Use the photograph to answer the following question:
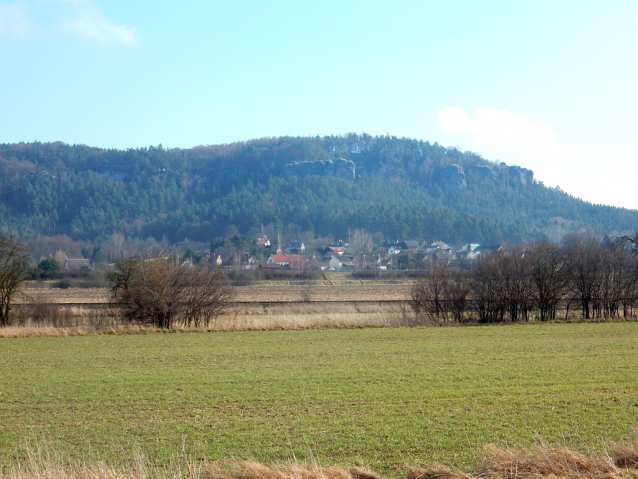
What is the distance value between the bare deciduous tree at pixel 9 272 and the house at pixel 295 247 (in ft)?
325

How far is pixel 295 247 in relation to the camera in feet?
492

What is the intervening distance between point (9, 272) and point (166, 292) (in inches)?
466

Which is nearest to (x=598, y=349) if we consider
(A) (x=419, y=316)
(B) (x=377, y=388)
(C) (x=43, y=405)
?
(B) (x=377, y=388)

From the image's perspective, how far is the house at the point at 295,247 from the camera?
140 metres

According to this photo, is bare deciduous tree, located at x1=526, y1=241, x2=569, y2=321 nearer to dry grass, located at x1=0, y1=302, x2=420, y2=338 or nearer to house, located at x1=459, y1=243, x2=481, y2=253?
dry grass, located at x1=0, y1=302, x2=420, y2=338

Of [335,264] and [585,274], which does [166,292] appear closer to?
[585,274]

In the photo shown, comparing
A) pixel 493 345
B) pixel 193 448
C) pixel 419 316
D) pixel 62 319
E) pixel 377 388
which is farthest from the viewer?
A: pixel 419 316

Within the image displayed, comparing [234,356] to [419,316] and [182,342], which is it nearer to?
[182,342]

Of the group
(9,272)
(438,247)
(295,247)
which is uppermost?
(438,247)

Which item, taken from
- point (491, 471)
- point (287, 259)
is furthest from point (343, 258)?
point (491, 471)

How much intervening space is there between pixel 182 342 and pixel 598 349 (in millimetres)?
19585

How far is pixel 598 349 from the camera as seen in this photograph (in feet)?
72.9

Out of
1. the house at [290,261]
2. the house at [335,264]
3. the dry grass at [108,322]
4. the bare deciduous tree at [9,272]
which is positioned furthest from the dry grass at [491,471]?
the house at [335,264]

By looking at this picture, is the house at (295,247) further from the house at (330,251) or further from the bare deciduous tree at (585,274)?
the bare deciduous tree at (585,274)
